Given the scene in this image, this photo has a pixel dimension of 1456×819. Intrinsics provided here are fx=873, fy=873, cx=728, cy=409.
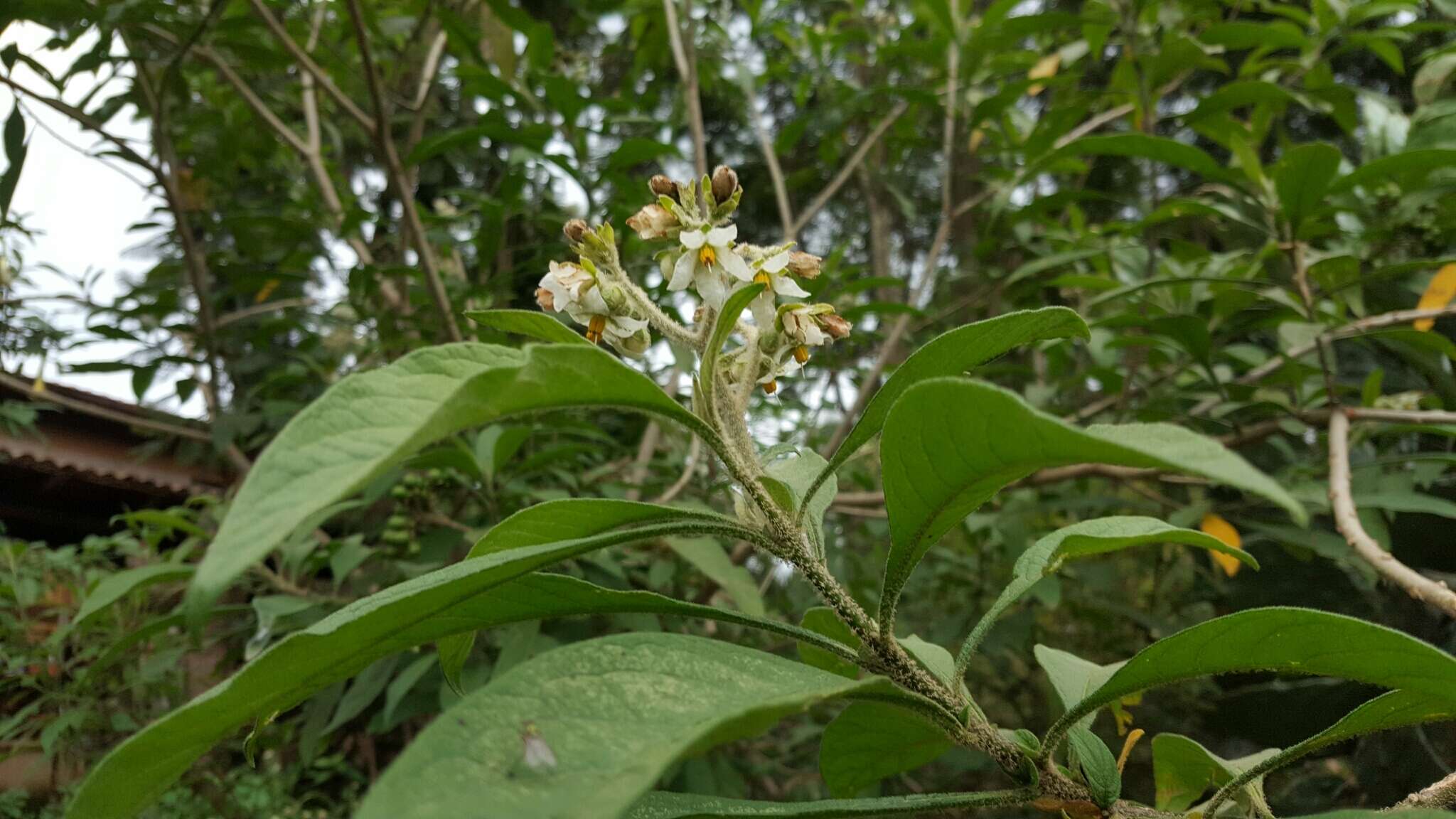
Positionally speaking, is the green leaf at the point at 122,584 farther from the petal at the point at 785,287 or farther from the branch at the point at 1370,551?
the branch at the point at 1370,551

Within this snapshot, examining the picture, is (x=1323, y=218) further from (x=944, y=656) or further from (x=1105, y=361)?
(x=944, y=656)

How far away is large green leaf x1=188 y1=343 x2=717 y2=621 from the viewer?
0.36 meters

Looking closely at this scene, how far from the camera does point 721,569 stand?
1471 mm

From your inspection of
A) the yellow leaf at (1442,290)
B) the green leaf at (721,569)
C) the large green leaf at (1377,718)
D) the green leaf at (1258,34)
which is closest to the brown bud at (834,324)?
the large green leaf at (1377,718)

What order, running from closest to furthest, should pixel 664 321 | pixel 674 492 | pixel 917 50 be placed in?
pixel 664 321, pixel 674 492, pixel 917 50

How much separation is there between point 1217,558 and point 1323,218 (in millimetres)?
814

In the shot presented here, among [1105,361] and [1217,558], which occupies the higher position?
[1105,361]

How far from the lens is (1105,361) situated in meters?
1.98

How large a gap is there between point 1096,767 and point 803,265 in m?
0.47

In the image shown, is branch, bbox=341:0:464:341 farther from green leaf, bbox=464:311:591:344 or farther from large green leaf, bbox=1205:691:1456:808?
large green leaf, bbox=1205:691:1456:808

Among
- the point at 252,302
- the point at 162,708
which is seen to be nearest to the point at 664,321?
the point at 162,708

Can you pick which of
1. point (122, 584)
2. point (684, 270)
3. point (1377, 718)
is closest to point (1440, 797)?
point (1377, 718)

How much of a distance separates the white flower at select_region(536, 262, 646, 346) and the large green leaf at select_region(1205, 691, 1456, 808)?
0.56m

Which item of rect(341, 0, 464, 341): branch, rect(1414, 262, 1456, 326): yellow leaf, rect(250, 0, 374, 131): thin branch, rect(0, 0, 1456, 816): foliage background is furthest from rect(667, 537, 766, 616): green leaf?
rect(1414, 262, 1456, 326): yellow leaf
